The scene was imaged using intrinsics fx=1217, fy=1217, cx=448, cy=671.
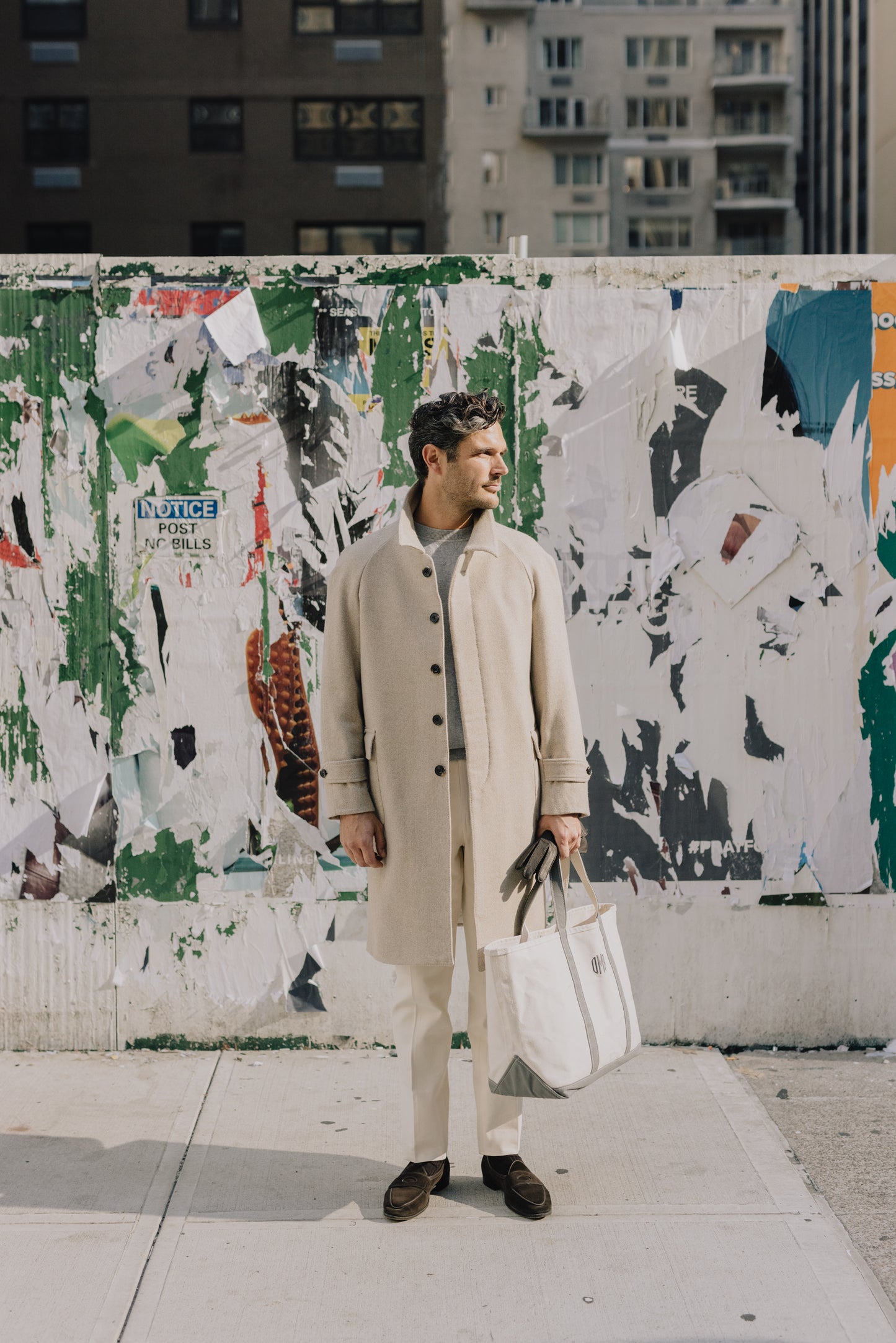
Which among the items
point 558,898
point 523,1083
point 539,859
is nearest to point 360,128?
point 539,859

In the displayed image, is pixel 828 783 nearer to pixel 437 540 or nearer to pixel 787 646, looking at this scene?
pixel 787 646

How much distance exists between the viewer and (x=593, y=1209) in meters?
3.05

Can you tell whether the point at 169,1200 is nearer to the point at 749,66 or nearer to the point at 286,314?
the point at 286,314

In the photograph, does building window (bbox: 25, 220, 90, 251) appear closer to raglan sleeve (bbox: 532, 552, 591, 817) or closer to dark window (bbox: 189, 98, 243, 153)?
dark window (bbox: 189, 98, 243, 153)

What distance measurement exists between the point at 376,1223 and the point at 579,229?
6448 centimetres

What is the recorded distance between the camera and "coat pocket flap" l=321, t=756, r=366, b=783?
9.92 ft

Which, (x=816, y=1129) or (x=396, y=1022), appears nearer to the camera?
(x=396, y=1022)

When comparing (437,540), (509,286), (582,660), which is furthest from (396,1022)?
(509,286)

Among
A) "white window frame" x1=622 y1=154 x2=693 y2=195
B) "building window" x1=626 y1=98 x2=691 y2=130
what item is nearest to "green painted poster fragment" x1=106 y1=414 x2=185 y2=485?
"white window frame" x1=622 y1=154 x2=693 y2=195

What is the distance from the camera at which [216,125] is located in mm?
30125

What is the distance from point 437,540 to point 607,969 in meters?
1.14

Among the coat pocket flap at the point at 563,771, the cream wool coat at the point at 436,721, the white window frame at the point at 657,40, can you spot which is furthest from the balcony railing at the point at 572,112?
the coat pocket flap at the point at 563,771

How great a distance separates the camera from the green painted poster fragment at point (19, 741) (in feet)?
13.5

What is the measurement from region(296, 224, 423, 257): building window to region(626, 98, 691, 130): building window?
39.7 metres
